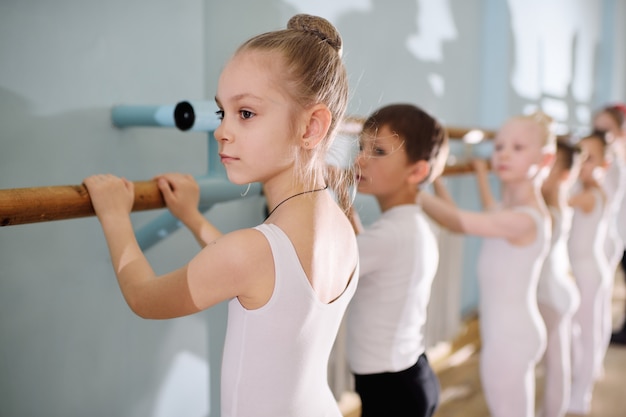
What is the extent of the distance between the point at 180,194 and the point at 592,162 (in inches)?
81.9

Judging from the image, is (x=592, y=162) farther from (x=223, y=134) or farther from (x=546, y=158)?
(x=223, y=134)

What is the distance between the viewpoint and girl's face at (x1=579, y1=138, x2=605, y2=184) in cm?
253

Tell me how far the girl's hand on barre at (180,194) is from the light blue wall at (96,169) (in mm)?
213

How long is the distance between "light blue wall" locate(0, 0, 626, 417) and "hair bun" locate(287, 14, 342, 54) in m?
0.23

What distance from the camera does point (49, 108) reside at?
1.03 meters

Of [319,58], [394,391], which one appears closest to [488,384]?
[394,391]

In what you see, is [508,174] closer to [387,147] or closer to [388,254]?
[387,147]

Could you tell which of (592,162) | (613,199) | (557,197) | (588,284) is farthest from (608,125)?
(557,197)

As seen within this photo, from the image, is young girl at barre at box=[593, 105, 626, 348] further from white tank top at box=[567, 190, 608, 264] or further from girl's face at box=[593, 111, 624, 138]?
white tank top at box=[567, 190, 608, 264]

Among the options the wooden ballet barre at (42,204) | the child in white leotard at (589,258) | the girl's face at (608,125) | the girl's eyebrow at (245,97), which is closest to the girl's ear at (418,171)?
the girl's eyebrow at (245,97)

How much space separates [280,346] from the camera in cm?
84

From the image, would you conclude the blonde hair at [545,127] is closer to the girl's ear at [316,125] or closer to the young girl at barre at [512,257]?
the young girl at barre at [512,257]

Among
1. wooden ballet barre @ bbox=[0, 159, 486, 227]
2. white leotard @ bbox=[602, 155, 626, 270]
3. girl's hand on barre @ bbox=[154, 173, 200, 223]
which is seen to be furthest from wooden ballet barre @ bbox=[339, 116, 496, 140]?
white leotard @ bbox=[602, 155, 626, 270]

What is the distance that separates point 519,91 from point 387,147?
212 cm
